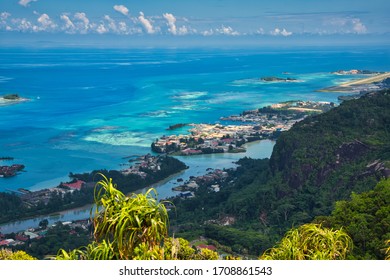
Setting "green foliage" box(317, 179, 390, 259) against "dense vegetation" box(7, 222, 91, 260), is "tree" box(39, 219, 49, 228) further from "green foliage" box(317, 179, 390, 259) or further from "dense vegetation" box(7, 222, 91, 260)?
"green foliage" box(317, 179, 390, 259)

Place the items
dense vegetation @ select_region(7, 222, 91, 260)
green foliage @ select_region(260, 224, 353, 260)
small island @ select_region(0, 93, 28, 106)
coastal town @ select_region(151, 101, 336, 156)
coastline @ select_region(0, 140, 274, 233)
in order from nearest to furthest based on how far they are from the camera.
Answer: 1. green foliage @ select_region(260, 224, 353, 260)
2. dense vegetation @ select_region(7, 222, 91, 260)
3. coastline @ select_region(0, 140, 274, 233)
4. coastal town @ select_region(151, 101, 336, 156)
5. small island @ select_region(0, 93, 28, 106)

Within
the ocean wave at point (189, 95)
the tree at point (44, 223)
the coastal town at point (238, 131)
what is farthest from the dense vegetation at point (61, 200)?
the ocean wave at point (189, 95)

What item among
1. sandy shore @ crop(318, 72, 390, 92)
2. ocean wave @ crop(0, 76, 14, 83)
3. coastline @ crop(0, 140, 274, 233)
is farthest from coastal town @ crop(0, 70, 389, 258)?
ocean wave @ crop(0, 76, 14, 83)

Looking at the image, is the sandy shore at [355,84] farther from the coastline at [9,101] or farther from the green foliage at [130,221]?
the green foliage at [130,221]

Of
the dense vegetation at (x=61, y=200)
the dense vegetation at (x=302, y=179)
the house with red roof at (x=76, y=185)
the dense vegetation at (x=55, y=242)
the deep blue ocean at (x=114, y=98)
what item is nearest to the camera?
the dense vegetation at (x=55, y=242)

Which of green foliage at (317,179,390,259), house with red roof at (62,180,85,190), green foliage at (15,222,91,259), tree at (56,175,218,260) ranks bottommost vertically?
house with red roof at (62,180,85,190)

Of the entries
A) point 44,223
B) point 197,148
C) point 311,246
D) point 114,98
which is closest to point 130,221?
point 311,246
